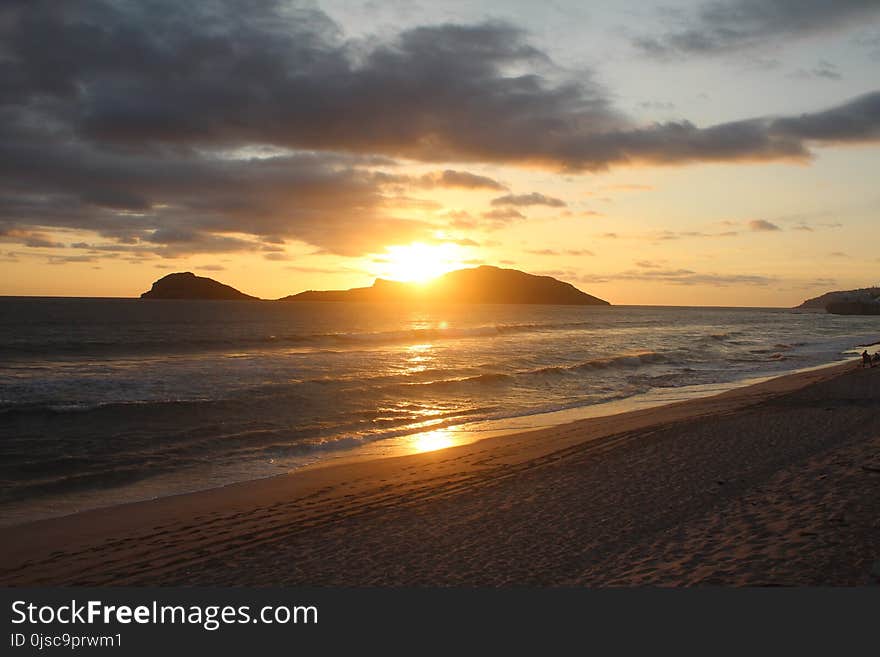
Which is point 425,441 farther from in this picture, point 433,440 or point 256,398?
point 256,398

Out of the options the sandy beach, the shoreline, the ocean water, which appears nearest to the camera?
the sandy beach

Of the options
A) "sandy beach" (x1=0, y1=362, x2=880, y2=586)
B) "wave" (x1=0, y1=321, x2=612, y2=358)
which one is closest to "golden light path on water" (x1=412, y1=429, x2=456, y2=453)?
"sandy beach" (x1=0, y1=362, x2=880, y2=586)

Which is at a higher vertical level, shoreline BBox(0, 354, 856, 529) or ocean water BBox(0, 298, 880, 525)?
ocean water BBox(0, 298, 880, 525)

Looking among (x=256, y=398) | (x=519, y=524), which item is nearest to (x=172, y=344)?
(x=256, y=398)

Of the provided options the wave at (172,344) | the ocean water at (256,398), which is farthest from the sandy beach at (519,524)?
the wave at (172,344)

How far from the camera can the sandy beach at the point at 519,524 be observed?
7.27 m

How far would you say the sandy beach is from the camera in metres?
7.27

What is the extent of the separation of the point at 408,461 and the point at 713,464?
261 inches

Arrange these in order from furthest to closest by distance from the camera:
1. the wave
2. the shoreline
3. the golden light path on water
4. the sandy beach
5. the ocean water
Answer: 1. the wave
2. the golden light path on water
3. the ocean water
4. the shoreline
5. the sandy beach

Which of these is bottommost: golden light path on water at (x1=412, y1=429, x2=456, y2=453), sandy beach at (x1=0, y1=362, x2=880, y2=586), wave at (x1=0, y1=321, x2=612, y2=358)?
golden light path on water at (x1=412, y1=429, x2=456, y2=453)

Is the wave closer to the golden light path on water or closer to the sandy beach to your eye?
the golden light path on water

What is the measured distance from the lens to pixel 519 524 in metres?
9.44

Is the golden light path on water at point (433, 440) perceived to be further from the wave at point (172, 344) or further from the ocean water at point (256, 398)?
the wave at point (172, 344)

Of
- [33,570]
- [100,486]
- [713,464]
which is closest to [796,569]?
[713,464]
